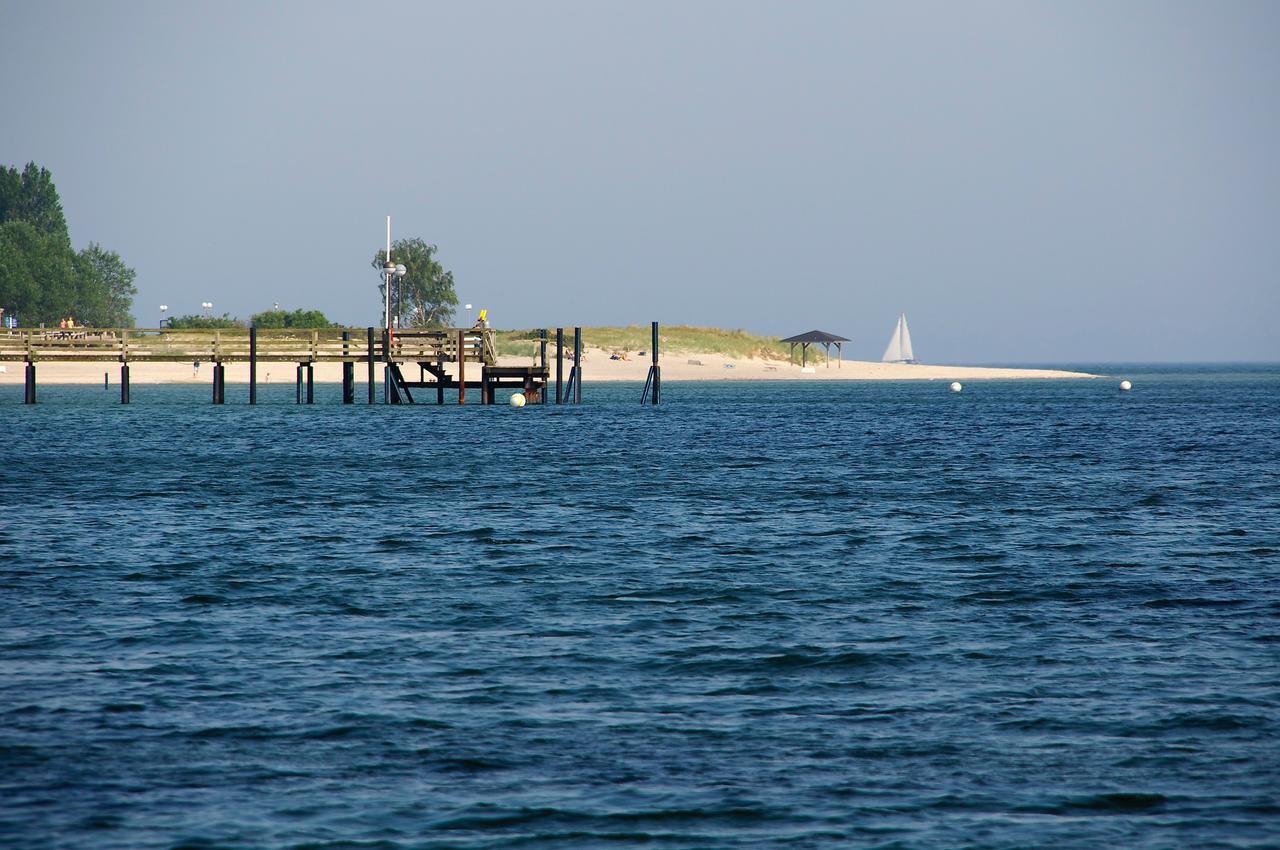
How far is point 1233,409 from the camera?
261 feet

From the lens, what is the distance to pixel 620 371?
5507 inches

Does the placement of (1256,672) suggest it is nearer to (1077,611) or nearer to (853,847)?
(1077,611)

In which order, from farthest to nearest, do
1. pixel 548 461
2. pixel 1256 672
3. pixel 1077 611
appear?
pixel 548 461, pixel 1077 611, pixel 1256 672

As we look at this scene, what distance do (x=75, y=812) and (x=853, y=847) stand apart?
496 cm

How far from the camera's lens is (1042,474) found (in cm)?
3634

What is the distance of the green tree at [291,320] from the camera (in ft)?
416

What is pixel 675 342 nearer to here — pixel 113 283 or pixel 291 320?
pixel 291 320

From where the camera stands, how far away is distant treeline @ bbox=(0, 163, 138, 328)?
133125 mm

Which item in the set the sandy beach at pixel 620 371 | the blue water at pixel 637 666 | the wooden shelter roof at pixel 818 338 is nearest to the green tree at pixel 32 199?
the sandy beach at pixel 620 371

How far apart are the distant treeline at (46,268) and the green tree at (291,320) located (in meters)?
21.2

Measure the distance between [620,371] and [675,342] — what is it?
63.6ft

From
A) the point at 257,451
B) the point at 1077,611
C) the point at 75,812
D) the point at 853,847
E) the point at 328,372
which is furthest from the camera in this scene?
the point at 328,372

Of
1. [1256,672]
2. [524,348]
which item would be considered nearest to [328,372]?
[524,348]

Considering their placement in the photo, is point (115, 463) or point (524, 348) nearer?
point (115, 463)
